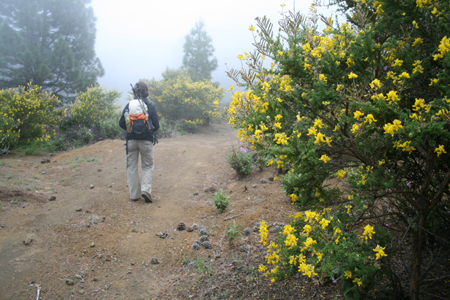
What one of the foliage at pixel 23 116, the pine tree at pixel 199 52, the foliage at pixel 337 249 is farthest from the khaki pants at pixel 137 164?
the pine tree at pixel 199 52

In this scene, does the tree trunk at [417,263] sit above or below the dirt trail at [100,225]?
above

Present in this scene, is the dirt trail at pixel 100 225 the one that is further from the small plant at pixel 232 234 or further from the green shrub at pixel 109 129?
the green shrub at pixel 109 129

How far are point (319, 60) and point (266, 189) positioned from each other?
10.6ft

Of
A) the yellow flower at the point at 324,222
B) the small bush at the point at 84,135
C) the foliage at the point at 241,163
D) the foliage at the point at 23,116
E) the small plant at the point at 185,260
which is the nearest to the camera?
the yellow flower at the point at 324,222

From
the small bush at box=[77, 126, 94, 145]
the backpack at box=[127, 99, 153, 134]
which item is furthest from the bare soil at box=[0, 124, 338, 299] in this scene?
the small bush at box=[77, 126, 94, 145]

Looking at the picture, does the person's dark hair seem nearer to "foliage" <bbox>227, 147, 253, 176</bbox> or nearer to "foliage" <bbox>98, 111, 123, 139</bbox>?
"foliage" <bbox>227, 147, 253, 176</bbox>

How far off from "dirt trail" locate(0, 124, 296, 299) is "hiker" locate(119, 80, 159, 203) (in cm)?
32

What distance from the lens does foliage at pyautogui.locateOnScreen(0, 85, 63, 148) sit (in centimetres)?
757

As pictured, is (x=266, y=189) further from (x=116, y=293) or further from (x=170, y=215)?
(x=116, y=293)

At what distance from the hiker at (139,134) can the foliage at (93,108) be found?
6.49 metres

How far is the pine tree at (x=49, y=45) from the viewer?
643 inches

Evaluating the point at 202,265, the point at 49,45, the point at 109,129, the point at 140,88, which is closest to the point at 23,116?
the point at 109,129

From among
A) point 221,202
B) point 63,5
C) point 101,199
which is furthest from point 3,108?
point 63,5

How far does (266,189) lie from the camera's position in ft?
15.3
